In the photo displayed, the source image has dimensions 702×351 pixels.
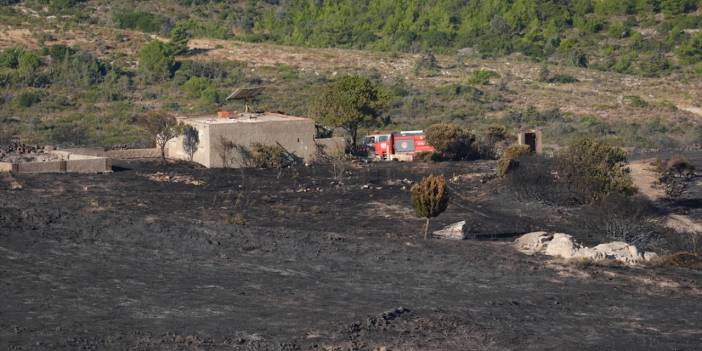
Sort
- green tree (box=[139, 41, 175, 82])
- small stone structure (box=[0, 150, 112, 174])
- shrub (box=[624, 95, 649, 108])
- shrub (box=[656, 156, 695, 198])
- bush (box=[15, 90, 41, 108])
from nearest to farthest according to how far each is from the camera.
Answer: small stone structure (box=[0, 150, 112, 174]) < shrub (box=[656, 156, 695, 198]) < bush (box=[15, 90, 41, 108]) < shrub (box=[624, 95, 649, 108]) < green tree (box=[139, 41, 175, 82])

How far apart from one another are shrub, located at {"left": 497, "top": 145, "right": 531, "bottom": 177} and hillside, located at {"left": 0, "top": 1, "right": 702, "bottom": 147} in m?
16.5

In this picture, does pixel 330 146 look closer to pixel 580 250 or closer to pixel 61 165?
pixel 61 165

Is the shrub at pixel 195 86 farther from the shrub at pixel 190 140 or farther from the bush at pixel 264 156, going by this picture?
the bush at pixel 264 156

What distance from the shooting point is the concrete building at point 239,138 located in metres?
61.2

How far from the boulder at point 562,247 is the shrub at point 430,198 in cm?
458

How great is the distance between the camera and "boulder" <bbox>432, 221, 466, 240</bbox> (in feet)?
140

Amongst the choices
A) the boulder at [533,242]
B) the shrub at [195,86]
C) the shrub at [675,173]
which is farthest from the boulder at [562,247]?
the shrub at [195,86]

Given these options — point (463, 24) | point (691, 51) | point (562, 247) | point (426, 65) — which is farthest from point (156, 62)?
point (562, 247)

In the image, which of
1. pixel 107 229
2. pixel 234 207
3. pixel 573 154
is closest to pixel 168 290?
pixel 107 229

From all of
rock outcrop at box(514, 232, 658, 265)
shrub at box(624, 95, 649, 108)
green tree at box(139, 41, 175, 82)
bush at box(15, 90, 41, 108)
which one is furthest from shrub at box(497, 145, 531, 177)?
green tree at box(139, 41, 175, 82)

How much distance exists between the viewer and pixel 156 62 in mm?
98562

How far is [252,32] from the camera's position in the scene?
126 meters

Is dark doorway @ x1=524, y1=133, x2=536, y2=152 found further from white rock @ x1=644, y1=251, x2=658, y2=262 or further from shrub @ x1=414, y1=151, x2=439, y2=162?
white rock @ x1=644, y1=251, x2=658, y2=262

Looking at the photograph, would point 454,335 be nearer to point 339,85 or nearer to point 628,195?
point 628,195
